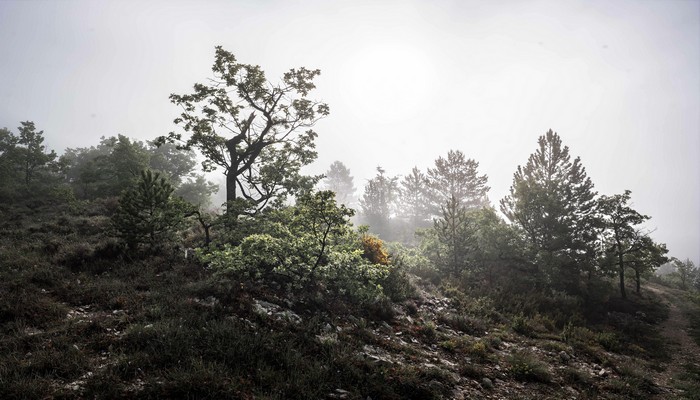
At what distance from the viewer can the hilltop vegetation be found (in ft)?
16.6

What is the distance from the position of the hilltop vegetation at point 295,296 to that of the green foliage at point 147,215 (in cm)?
6

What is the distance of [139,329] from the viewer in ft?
18.1

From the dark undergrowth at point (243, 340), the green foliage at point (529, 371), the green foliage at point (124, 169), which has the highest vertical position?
the green foliage at point (124, 169)

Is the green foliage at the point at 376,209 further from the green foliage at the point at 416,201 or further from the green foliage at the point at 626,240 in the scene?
the green foliage at the point at 626,240

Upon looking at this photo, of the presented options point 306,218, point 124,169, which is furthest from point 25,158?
point 306,218

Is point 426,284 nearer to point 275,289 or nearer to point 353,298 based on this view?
point 353,298

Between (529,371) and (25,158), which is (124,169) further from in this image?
(529,371)

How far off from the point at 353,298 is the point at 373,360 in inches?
148

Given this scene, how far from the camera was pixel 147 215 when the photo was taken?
1084 cm

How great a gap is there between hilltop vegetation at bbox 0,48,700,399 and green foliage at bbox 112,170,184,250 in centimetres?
6

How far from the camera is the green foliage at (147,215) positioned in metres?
10.3

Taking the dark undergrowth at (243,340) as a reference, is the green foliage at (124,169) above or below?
above

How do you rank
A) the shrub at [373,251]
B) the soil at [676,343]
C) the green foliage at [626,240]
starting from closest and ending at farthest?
1. the soil at [676,343]
2. the shrub at [373,251]
3. the green foliage at [626,240]

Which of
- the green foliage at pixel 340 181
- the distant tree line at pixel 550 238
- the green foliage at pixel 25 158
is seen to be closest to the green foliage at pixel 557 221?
the distant tree line at pixel 550 238
